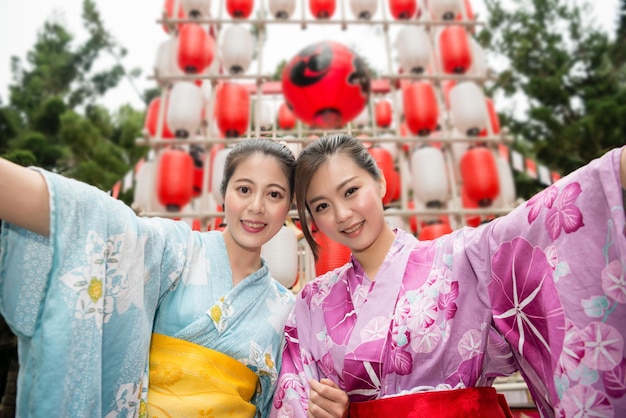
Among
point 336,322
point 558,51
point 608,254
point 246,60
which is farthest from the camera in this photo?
point 558,51

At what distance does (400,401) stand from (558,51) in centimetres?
1388

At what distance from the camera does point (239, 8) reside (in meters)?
6.45

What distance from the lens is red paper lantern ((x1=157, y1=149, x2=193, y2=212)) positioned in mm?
5395

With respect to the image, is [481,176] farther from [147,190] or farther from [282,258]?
[147,190]

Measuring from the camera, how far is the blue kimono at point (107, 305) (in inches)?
43.5

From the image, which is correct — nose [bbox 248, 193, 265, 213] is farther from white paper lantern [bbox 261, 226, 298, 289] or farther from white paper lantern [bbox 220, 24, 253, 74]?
white paper lantern [bbox 220, 24, 253, 74]

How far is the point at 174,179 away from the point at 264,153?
158 inches

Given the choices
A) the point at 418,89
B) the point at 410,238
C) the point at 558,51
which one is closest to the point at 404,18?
the point at 418,89

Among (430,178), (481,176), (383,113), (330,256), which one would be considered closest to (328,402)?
(330,256)

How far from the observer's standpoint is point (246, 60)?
6207 mm

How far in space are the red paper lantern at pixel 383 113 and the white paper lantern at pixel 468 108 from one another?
7.95 feet

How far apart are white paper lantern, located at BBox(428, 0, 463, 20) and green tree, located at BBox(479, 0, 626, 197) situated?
5474 mm

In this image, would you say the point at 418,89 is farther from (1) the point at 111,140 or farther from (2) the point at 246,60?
(1) the point at 111,140

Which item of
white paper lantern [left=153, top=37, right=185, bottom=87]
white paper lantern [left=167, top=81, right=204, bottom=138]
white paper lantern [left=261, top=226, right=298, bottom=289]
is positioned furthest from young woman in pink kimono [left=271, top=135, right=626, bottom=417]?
white paper lantern [left=153, top=37, right=185, bottom=87]
